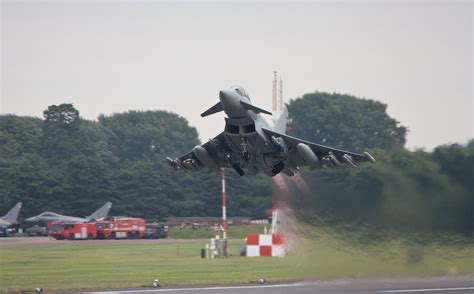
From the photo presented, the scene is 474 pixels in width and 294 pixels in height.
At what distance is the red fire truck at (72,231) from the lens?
54.4 metres

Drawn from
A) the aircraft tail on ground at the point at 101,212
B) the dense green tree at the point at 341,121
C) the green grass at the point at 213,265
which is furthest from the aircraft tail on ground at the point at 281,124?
the aircraft tail on ground at the point at 101,212

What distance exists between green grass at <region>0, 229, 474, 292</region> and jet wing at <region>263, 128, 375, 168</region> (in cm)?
270

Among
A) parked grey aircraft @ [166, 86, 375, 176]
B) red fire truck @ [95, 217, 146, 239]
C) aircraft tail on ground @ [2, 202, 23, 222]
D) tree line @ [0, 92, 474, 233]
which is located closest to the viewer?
tree line @ [0, 92, 474, 233]

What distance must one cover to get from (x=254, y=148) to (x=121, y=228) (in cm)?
2765

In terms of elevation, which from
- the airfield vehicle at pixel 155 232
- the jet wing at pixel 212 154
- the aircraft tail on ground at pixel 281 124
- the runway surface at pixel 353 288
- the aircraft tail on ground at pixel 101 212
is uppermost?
the aircraft tail on ground at pixel 281 124

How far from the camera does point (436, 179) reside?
85.3 feet

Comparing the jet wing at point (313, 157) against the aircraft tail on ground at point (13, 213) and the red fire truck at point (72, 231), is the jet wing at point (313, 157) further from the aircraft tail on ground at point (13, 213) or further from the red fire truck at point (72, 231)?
the red fire truck at point (72, 231)

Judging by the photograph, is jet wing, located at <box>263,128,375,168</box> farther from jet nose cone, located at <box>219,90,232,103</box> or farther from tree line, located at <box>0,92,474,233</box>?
jet nose cone, located at <box>219,90,232,103</box>

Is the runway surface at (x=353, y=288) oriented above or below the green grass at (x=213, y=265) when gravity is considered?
below

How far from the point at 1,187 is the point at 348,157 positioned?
27.9 metres

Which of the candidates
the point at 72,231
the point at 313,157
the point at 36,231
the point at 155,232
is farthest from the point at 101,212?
the point at 313,157

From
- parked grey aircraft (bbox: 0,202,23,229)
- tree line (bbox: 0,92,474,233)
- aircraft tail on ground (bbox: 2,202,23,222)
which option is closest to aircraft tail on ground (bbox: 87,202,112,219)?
tree line (bbox: 0,92,474,233)

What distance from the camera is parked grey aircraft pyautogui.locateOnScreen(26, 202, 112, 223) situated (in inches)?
2152

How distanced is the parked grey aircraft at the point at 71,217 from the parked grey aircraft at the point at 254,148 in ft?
85.1
